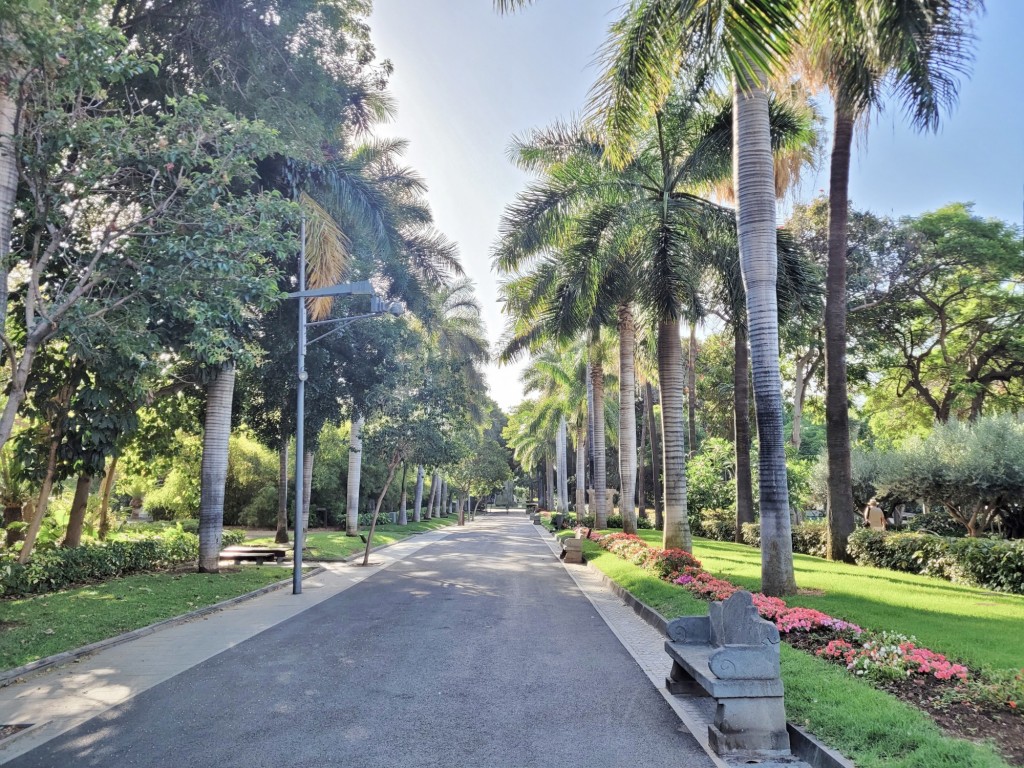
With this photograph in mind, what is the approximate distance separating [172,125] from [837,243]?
13947mm

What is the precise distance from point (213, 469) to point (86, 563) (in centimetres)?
323

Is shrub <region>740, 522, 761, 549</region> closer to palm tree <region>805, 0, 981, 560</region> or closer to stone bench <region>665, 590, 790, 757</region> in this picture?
palm tree <region>805, 0, 981, 560</region>

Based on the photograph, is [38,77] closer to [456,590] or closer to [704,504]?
[456,590]

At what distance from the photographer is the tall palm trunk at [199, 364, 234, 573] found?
16625 mm

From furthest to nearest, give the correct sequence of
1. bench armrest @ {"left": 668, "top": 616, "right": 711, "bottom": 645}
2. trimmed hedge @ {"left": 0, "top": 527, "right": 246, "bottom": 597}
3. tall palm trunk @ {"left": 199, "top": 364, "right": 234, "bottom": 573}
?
tall palm trunk @ {"left": 199, "top": 364, "right": 234, "bottom": 573} < trimmed hedge @ {"left": 0, "top": 527, "right": 246, "bottom": 597} < bench armrest @ {"left": 668, "top": 616, "right": 711, "bottom": 645}

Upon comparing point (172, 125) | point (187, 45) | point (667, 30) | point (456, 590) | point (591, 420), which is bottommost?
point (456, 590)

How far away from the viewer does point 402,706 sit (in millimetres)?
6094

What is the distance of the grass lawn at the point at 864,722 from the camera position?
4.22 m

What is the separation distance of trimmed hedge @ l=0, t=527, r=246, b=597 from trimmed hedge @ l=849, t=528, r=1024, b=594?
17.3m

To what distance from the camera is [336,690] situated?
21.8 ft

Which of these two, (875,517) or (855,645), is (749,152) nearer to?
(855,645)

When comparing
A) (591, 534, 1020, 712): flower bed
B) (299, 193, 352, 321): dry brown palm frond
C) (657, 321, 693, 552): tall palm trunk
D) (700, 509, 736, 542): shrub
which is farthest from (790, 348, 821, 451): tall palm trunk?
(299, 193, 352, 321): dry brown palm frond

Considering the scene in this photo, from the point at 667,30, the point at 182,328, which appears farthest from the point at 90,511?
the point at 667,30

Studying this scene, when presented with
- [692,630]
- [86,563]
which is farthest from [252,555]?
[692,630]
